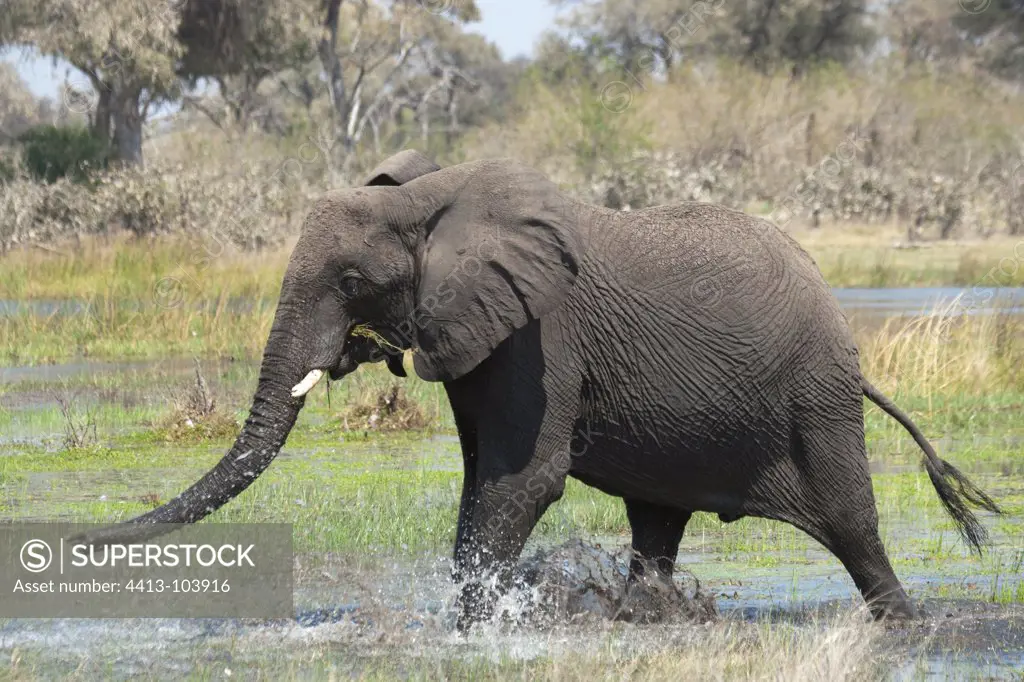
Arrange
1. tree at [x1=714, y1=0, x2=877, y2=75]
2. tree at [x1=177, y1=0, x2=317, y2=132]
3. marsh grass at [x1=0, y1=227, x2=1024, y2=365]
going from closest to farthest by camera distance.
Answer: marsh grass at [x1=0, y1=227, x2=1024, y2=365] → tree at [x1=177, y1=0, x2=317, y2=132] → tree at [x1=714, y1=0, x2=877, y2=75]

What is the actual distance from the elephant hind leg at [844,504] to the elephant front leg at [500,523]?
964 mm

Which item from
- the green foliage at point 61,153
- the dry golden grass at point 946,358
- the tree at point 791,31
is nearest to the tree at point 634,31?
the tree at point 791,31

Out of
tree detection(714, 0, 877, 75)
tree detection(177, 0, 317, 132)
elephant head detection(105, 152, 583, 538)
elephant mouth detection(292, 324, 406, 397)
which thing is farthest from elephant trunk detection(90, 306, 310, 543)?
tree detection(714, 0, 877, 75)

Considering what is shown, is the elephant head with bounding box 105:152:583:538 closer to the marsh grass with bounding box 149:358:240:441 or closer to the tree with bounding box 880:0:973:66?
the marsh grass with bounding box 149:358:240:441

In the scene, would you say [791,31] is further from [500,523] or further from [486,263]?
[500,523]

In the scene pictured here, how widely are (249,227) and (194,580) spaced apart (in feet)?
52.5

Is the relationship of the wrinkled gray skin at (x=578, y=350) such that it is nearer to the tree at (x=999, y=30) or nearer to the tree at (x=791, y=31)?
the tree at (x=999, y=30)

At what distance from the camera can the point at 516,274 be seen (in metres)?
5.68

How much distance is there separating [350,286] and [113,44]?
74.8 ft

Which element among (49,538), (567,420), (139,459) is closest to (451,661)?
(567,420)

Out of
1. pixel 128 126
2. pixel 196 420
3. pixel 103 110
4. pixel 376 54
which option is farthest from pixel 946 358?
pixel 376 54

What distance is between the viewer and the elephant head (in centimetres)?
563

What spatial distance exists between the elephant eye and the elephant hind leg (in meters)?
1.79

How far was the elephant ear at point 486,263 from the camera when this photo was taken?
5672 mm
